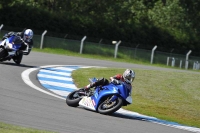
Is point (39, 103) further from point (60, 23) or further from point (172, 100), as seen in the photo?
point (60, 23)

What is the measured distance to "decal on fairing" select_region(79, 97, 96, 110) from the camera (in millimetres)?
13633

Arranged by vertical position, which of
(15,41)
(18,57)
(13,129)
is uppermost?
(15,41)

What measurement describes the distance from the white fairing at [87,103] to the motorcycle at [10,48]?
856cm

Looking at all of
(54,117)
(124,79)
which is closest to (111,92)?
(124,79)

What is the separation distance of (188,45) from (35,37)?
2024 centimetres

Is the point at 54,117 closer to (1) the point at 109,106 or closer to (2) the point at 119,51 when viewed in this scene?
(1) the point at 109,106

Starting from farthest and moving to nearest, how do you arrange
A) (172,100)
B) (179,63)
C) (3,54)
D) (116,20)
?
(116,20) < (179,63) < (3,54) < (172,100)

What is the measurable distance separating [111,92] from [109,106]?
1.00ft

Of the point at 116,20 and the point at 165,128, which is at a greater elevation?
the point at 116,20

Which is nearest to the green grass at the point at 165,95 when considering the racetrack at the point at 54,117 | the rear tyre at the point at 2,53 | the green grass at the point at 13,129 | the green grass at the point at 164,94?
the green grass at the point at 164,94

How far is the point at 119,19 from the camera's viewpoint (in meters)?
53.8

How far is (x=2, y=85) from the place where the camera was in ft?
51.8

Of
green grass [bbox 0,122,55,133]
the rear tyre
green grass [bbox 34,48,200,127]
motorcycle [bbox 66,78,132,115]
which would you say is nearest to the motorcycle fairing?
motorcycle [bbox 66,78,132,115]

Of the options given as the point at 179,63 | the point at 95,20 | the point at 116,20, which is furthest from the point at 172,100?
the point at 116,20
